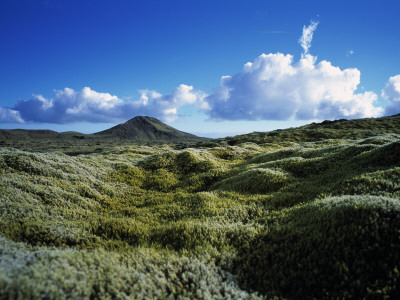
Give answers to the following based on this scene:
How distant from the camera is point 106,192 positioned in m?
14.4

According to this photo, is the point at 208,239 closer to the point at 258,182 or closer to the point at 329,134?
the point at 258,182

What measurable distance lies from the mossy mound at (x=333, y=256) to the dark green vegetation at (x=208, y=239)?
0.03m

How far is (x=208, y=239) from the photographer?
6980 mm

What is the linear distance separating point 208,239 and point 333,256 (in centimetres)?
366

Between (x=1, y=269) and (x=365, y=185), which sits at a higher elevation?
(x=365, y=185)

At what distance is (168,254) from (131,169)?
1638 cm

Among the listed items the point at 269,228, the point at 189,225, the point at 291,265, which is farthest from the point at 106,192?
the point at 291,265

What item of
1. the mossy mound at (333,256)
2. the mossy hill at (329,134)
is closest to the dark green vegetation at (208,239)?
the mossy mound at (333,256)

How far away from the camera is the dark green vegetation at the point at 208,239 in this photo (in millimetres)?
4445

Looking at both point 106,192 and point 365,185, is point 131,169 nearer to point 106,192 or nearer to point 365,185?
point 106,192

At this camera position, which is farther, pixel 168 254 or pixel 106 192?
pixel 106 192

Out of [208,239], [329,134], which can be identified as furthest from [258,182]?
[329,134]

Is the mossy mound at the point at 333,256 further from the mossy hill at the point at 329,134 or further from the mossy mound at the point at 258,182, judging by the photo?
the mossy hill at the point at 329,134

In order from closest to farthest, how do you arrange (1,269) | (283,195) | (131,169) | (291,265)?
(1,269)
(291,265)
(283,195)
(131,169)
